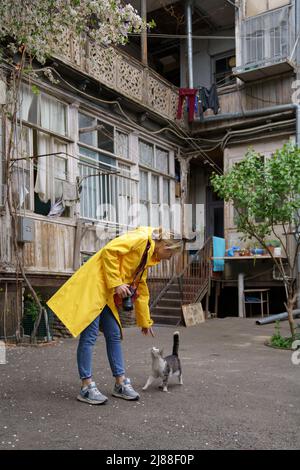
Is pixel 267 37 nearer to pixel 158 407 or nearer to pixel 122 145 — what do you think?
pixel 122 145

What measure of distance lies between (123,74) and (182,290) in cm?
593

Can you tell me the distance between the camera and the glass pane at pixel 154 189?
14.9 meters

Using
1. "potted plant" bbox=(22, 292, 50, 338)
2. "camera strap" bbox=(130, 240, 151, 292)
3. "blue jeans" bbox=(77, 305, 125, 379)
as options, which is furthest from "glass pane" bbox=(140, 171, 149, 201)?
"blue jeans" bbox=(77, 305, 125, 379)

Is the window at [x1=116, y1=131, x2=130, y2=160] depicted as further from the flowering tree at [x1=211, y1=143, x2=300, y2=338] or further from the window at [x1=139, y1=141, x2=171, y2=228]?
the flowering tree at [x1=211, y1=143, x2=300, y2=338]

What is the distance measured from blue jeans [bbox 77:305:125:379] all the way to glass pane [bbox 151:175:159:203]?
1033 cm

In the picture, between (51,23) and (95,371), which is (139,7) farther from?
(95,371)

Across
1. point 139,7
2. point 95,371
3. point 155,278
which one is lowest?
point 95,371

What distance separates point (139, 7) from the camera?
1520 centimetres

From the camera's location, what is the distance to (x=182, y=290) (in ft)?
42.9

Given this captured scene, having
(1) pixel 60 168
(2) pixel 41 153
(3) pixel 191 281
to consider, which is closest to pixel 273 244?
(3) pixel 191 281

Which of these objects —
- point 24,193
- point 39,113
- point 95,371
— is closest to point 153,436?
point 95,371

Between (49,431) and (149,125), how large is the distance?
11853 millimetres

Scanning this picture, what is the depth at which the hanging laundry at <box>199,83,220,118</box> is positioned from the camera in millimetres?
15302

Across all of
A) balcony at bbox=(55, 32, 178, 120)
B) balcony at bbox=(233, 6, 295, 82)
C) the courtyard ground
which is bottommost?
the courtyard ground
